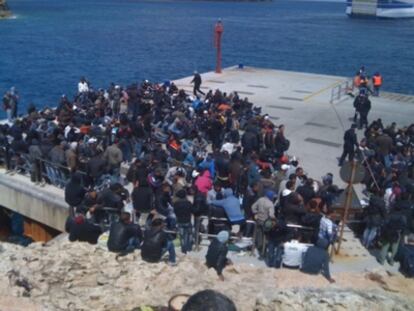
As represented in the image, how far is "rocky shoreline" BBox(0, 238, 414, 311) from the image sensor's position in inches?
335

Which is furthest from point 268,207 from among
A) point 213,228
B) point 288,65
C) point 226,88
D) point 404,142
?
point 288,65

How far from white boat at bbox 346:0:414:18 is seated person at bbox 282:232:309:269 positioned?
153 m

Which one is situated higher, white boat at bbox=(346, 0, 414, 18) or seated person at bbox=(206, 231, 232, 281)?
white boat at bbox=(346, 0, 414, 18)

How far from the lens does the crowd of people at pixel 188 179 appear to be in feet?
36.1

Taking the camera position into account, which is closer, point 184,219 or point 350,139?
point 184,219

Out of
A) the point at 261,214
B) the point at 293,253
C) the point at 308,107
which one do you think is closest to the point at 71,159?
the point at 261,214

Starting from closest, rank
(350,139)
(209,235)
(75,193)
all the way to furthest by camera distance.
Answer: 1. (209,235)
2. (75,193)
3. (350,139)

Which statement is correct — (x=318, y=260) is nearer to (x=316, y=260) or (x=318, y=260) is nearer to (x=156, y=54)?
(x=316, y=260)

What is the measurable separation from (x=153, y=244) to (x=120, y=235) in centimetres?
75

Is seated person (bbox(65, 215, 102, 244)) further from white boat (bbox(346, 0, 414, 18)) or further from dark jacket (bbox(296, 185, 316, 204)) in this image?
white boat (bbox(346, 0, 414, 18))

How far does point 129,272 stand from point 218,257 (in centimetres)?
177

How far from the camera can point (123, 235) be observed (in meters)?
10.6

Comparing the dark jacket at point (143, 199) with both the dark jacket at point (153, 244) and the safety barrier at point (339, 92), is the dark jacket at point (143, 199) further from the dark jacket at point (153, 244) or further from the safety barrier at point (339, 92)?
the safety barrier at point (339, 92)

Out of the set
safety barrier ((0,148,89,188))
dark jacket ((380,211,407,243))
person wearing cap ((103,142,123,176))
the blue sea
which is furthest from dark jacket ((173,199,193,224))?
the blue sea
